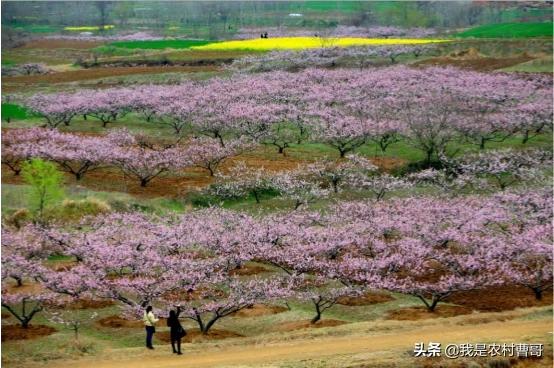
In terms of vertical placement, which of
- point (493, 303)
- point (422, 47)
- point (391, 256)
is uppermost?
point (422, 47)

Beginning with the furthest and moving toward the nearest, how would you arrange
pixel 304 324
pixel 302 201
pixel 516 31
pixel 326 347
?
1. pixel 516 31
2. pixel 302 201
3. pixel 304 324
4. pixel 326 347

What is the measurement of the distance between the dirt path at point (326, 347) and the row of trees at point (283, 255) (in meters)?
3.71

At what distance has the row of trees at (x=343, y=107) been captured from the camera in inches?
2293

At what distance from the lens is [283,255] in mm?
33469

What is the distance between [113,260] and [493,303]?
54.0 ft

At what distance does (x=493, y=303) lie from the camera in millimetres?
31875

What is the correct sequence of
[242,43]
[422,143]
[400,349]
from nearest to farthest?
[400,349] < [422,143] < [242,43]

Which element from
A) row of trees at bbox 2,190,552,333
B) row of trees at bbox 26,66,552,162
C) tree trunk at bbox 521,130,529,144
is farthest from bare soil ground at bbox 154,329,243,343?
tree trunk at bbox 521,130,529,144

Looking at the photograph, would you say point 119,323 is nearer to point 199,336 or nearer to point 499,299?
point 199,336

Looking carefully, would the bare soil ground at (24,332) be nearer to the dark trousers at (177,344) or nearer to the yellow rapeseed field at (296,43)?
the dark trousers at (177,344)

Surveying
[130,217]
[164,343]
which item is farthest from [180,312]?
[130,217]

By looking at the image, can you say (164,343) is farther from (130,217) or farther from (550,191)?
(550,191)

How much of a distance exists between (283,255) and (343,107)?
3652 cm

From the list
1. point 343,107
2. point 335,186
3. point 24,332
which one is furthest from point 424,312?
point 343,107
